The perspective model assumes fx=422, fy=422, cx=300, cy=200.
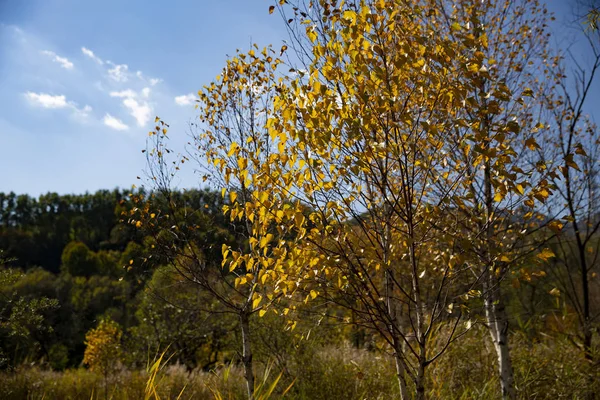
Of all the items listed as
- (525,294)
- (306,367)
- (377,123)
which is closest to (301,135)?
(377,123)

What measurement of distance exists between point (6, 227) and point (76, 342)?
2725 centimetres

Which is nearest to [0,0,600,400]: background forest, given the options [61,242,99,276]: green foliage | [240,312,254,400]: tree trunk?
[240,312,254,400]: tree trunk

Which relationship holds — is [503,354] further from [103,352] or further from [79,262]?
[79,262]

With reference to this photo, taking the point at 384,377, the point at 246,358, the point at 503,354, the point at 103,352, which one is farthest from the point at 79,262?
the point at 503,354

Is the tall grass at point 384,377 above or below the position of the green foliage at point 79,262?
below

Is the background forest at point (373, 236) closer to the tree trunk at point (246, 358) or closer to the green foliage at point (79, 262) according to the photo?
the tree trunk at point (246, 358)

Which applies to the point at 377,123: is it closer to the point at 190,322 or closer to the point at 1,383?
the point at 1,383

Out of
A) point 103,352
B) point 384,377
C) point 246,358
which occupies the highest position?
point 246,358

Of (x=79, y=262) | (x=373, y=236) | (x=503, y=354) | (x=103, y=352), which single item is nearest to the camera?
(x=373, y=236)

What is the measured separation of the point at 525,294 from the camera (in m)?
20.4

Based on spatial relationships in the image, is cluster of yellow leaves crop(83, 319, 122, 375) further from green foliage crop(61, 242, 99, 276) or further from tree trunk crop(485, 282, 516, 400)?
green foliage crop(61, 242, 99, 276)

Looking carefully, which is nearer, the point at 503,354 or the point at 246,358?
the point at 246,358

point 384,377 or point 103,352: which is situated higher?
point 384,377

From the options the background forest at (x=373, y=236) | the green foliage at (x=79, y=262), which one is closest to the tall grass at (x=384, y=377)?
the background forest at (x=373, y=236)
